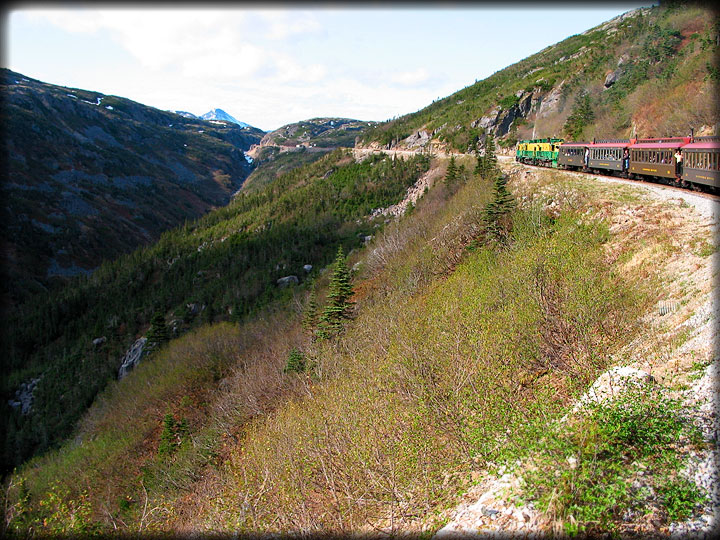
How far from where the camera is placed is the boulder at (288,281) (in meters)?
57.0

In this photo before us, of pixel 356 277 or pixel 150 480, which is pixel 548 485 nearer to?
pixel 150 480

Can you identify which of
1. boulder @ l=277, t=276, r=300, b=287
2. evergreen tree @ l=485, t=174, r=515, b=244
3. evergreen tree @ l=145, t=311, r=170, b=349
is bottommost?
evergreen tree @ l=145, t=311, r=170, b=349

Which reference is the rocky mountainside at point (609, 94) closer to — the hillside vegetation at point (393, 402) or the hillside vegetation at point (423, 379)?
the hillside vegetation at point (423, 379)

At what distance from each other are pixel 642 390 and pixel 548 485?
3334 mm

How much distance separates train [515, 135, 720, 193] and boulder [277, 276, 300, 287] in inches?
1375

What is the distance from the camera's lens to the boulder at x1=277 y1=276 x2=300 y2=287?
56994mm

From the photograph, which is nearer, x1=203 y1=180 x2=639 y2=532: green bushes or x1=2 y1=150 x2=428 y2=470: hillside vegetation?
x1=203 y1=180 x2=639 y2=532: green bushes

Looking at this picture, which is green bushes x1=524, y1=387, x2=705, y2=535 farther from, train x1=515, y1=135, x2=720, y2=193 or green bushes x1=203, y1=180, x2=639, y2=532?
train x1=515, y1=135, x2=720, y2=193

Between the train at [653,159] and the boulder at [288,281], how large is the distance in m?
34.9

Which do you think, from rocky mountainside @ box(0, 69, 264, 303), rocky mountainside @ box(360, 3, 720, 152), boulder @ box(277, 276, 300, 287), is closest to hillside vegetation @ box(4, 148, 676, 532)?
rocky mountainside @ box(360, 3, 720, 152)

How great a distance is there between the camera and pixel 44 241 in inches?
4481

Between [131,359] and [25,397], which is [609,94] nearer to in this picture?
[131,359]

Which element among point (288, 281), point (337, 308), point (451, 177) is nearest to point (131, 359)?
point (288, 281)

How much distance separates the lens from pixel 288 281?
189 feet
